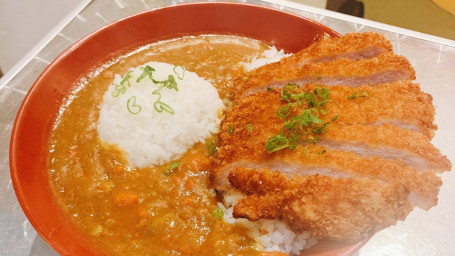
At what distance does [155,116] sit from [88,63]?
0.73 meters

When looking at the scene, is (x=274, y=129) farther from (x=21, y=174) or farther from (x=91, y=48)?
(x=91, y=48)

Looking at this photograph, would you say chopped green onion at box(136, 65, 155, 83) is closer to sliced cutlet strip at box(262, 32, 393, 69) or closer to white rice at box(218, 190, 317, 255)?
sliced cutlet strip at box(262, 32, 393, 69)

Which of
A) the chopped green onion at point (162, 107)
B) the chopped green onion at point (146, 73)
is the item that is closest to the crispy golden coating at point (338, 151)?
the chopped green onion at point (162, 107)

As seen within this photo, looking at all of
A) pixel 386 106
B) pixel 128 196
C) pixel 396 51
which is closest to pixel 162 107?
pixel 128 196

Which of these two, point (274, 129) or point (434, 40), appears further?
point (434, 40)

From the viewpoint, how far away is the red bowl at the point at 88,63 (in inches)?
71.1

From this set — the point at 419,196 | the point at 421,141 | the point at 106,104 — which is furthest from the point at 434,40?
the point at 106,104

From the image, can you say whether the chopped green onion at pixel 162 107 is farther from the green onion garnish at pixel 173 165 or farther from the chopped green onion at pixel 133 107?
the green onion garnish at pixel 173 165

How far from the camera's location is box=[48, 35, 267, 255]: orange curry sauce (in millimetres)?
1864

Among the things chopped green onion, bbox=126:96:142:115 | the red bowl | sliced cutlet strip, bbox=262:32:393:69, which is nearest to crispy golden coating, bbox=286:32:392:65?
sliced cutlet strip, bbox=262:32:393:69

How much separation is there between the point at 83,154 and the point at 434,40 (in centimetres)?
308

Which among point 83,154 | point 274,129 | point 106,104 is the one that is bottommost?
point 83,154

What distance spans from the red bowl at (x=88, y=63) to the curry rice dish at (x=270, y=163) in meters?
0.08

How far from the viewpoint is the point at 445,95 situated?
295 cm
